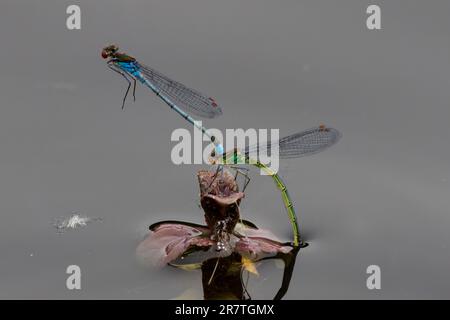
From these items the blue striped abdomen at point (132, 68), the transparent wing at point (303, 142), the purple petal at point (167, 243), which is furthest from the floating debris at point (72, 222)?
the transparent wing at point (303, 142)

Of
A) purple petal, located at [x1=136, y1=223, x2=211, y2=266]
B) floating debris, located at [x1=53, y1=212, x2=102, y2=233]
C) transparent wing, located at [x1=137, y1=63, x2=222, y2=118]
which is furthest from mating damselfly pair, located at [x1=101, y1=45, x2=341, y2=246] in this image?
floating debris, located at [x1=53, y1=212, x2=102, y2=233]

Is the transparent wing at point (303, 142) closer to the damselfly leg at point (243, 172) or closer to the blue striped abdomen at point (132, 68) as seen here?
the damselfly leg at point (243, 172)

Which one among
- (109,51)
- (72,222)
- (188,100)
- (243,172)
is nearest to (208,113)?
(188,100)

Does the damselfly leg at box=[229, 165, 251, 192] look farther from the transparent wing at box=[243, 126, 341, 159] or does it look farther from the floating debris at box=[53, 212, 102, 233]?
the floating debris at box=[53, 212, 102, 233]

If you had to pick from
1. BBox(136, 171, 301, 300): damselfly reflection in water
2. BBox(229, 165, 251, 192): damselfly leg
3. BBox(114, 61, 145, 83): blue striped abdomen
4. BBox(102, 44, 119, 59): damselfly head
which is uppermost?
BBox(102, 44, 119, 59): damselfly head

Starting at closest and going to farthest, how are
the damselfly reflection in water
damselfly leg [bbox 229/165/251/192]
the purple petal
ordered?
the damselfly reflection in water → the purple petal → damselfly leg [bbox 229/165/251/192]
